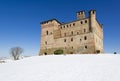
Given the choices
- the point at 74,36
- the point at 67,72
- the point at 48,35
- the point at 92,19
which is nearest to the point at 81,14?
the point at 92,19

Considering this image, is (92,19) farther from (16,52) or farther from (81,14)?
(16,52)

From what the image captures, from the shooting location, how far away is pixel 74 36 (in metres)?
42.6

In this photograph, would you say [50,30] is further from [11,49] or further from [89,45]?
[11,49]

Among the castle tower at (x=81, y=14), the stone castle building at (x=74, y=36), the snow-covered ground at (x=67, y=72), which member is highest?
the castle tower at (x=81, y=14)

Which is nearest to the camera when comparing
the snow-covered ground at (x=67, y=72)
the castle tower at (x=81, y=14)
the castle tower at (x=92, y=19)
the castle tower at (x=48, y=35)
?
the snow-covered ground at (x=67, y=72)

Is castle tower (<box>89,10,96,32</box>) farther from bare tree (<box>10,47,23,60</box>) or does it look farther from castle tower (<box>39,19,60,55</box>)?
bare tree (<box>10,47,23,60</box>)

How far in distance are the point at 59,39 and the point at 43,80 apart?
37277 millimetres

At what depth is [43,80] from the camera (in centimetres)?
848

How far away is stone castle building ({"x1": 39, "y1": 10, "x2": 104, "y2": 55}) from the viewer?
38.7 meters

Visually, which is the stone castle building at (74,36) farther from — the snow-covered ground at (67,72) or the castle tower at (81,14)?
the snow-covered ground at (67,72)

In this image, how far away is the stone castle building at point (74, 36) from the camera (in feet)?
127

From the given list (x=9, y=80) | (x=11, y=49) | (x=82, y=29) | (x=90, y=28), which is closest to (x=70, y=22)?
(x=82, y=29)

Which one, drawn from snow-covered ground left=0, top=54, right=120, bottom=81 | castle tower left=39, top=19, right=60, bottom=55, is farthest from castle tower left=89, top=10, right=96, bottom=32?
snow-covered ground left=0, top=54, right=120, bottom=81

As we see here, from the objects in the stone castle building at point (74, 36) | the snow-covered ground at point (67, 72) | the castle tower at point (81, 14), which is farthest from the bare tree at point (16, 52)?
the snow-covered ground at point (67, 72)
